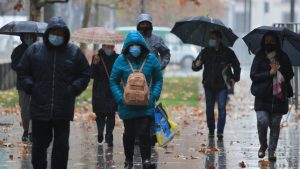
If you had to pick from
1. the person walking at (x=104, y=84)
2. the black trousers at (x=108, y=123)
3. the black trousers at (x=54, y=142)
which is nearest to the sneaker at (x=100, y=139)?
the black trousers at (x=108, y=123)

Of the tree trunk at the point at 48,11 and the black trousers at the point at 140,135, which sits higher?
the tree trunk at the point at 48,11

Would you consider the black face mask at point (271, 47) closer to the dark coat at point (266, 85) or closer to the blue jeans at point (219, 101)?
the dark coat at point (266, 85)

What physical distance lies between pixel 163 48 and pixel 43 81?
462 centimetres

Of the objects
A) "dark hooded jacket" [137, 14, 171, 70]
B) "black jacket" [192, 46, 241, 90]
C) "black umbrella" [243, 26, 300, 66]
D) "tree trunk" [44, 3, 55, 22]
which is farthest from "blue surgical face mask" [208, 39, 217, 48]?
"tree trunk" [44, 3, 55, 22]

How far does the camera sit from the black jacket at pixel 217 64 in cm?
1508

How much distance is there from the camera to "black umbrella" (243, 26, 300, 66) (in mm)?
Answer: 12820

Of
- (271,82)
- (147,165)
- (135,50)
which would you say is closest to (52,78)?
(135,50)

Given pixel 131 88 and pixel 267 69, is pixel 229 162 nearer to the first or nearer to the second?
pixel 267 69

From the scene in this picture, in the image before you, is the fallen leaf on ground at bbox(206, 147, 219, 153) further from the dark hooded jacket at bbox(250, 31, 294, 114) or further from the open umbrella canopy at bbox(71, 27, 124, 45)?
the open umbrella canopy at bbox(71, 27, 124, 45)

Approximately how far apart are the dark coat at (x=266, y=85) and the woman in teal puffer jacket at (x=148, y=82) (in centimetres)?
171

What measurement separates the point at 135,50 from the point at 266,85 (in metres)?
2.17

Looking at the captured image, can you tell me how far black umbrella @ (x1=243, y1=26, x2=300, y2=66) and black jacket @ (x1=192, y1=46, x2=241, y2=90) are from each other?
1.80 m

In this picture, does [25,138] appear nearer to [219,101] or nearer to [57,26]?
[219,101]

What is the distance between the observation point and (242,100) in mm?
27719
